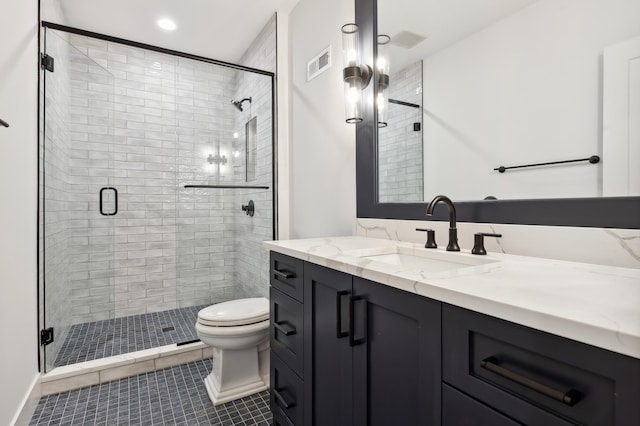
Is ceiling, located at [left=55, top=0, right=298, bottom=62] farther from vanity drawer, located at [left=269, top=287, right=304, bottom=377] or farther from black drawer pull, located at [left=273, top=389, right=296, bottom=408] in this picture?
black drawer pull, located at [left=273, top=389, right=296, bottom=408]

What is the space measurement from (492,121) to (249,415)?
6.04 feet

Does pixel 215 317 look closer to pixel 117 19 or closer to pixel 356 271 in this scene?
pixel 356 271

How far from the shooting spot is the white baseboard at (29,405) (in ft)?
5.00

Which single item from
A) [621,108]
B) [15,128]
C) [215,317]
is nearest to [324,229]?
[215,317]

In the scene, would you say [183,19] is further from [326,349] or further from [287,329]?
[326,349]

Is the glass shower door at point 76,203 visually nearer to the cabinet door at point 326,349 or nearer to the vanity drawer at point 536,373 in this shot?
the cabinet door at point 326,349

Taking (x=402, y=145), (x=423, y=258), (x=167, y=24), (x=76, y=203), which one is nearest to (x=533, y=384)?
(x=423, y=258)

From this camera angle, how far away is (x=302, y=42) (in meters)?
2.39

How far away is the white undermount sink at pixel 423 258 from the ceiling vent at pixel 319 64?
129 cm

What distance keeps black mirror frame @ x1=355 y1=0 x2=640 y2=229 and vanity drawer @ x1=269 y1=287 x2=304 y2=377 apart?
653mm

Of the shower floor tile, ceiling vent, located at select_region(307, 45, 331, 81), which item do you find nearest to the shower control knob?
the shower floor tile

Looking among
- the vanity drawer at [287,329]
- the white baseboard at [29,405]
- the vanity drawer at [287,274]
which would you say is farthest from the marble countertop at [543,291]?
the white baseboard at [29,405]

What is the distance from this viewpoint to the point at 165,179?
3.12 m

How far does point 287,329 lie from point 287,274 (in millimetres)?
238
